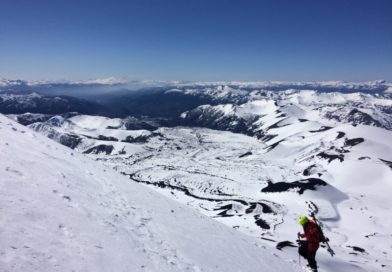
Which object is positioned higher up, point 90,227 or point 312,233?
point 90,227

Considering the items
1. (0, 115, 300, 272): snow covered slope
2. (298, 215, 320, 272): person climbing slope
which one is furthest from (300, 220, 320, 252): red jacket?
(0, 115, 300, 272): snow covered slope

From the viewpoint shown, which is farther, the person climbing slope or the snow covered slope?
the person climbing slope

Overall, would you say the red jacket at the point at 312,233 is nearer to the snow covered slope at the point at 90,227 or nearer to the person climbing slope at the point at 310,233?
the person climbing slope at the point at 310,233

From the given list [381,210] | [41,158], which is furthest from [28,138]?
[381,210]

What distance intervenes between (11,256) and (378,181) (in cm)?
15940

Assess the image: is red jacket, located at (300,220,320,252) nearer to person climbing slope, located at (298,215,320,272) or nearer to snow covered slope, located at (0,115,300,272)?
person climbing slope, located at (298,215,320,272)

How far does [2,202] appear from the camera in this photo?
497 inches

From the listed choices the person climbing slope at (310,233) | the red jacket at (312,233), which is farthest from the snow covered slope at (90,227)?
the red jacket at (312,233)

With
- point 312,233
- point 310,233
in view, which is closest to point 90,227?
point 310,233

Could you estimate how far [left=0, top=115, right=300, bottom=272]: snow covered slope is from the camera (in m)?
11.2

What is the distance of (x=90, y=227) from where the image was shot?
1420cm

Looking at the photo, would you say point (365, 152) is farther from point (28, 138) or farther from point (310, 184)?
point (28, 138)

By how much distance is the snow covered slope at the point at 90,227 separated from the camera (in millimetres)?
11172

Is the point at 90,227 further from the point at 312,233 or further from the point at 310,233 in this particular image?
the point at 312,233
